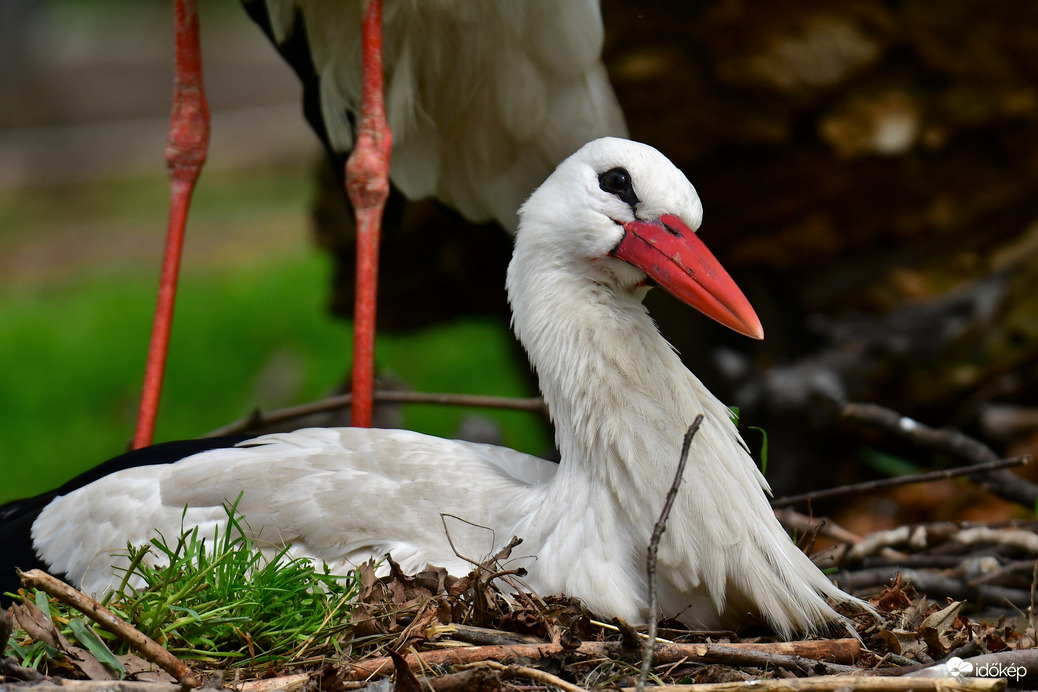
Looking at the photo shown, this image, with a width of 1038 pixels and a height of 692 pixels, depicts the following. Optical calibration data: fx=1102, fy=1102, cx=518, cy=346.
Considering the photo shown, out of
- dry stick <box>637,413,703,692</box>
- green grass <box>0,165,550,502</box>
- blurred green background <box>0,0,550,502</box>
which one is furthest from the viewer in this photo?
blurred green background <box>0,0,550,502</box>

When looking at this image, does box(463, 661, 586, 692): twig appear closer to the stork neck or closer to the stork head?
the stork neck

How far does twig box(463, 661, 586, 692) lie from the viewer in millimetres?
1610

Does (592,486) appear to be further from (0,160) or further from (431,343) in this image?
(0,160)

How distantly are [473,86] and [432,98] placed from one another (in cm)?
14

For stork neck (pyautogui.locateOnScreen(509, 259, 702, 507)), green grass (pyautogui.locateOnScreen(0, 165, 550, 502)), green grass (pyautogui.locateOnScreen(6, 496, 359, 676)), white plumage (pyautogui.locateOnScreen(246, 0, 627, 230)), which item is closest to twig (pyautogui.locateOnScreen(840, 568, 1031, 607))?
stork neck (pyautogui.locateOnScreen(509, 259, 702, 507))

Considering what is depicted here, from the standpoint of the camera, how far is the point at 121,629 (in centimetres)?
163

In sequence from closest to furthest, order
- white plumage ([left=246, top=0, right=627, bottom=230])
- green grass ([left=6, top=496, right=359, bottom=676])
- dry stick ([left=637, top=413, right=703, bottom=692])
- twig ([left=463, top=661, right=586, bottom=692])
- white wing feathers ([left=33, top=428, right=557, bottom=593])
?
1. dry stick ([left=637, top=413, right=703, bottom=692])
2. twig ([left=463, top=661, right=586, bottom=692])
3. green grass ([left=6, top=496, right=359, bottom=676])
4. white wing feathers ([left=33, top=428, right=557, bottom=593])
5. white plumage ([left=246, top=0, right=627, bottom=230])

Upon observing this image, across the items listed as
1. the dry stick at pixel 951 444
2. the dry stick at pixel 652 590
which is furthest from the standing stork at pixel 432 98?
the dry stick at pixel 652 590

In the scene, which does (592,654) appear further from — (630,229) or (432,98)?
(432,98)

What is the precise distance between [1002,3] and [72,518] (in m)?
3.37

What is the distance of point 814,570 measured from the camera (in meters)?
2.03

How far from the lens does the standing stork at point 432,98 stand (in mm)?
2939

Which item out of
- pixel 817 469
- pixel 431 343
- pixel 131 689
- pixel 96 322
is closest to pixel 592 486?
pixel 131 689

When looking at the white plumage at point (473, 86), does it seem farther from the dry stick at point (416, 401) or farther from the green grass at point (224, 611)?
the green grass at point (224, 611)
